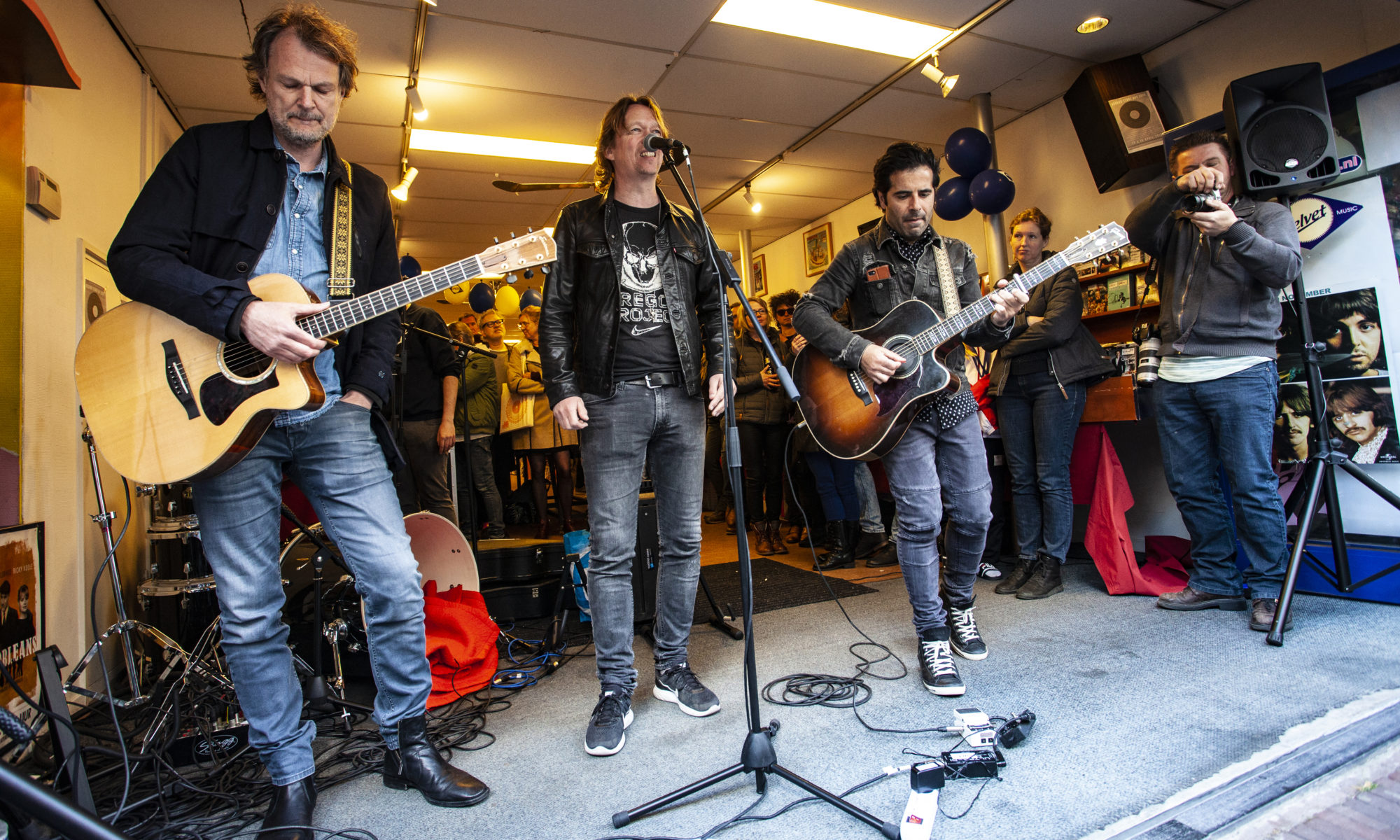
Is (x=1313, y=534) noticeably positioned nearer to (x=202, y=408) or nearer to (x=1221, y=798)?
(x=1221, y=798)

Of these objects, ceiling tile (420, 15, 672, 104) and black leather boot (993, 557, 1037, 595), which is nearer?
black leather boot (993, 557, 1037, 595)

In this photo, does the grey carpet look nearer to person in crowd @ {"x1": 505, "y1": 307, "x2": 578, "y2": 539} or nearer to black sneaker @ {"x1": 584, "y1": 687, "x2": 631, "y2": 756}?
black sneaker @ {"x1": 584, "y1": 687, "x2": 631, "y2": 756}

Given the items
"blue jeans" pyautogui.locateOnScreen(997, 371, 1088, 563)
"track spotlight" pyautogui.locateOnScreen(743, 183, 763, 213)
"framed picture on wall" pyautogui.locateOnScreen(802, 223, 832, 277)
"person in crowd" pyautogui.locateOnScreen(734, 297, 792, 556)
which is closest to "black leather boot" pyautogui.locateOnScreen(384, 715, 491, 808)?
"blue jeans" pyautogui.locateOnScreen(997, 371, 1088, 563)

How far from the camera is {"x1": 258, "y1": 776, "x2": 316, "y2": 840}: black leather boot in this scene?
154 cm

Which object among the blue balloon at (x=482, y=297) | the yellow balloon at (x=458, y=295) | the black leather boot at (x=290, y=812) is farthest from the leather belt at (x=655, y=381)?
the yellow balloon at (x=458, y=295)

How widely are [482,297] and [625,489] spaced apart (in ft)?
22.0

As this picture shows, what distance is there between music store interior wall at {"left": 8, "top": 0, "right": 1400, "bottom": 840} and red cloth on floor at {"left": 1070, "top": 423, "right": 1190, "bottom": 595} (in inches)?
0.9

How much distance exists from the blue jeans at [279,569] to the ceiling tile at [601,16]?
3.02 m

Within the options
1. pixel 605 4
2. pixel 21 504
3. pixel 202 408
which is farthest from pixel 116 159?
pixel 202 408

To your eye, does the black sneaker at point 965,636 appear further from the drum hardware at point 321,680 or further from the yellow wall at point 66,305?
the yellow wall at point 66,305

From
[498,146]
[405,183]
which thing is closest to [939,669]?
[498,146]

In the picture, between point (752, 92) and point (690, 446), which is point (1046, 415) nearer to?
point (690, 446)

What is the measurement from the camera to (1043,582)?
346 cm

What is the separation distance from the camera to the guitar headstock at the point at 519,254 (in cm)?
172
